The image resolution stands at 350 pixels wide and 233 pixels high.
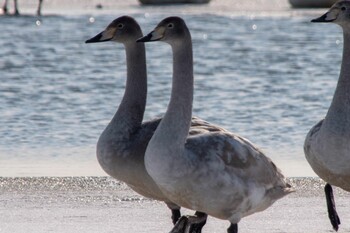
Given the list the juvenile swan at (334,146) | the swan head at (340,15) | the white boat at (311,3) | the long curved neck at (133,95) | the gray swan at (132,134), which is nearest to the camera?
the gray swan at (132,134)

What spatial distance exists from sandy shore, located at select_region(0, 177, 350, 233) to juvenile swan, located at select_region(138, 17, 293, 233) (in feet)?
2.65

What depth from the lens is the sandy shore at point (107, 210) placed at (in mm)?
8586

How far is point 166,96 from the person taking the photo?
18.1 m

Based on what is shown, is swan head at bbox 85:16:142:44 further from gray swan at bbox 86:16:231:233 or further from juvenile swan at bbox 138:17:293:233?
juvenile swan at bbox 138:17:293:233

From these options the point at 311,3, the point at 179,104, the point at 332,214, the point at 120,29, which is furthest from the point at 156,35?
the point at 311,3

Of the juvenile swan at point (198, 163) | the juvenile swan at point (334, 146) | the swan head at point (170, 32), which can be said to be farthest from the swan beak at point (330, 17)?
the swan head at point (170, 32)

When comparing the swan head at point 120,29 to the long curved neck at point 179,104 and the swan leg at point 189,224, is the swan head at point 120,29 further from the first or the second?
the swan leg at point 189,224

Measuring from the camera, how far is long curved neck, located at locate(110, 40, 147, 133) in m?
8.54

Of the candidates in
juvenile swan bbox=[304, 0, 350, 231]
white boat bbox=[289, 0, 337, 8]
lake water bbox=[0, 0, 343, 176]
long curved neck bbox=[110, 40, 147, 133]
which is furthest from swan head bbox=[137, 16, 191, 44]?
white boat bbox=[289, 0, 337, 8]

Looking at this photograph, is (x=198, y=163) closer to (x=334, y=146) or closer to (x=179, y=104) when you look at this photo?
(x=179, y=104)

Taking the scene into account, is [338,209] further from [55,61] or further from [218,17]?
[218,17]

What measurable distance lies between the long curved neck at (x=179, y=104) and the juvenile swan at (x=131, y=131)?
0.29 meters

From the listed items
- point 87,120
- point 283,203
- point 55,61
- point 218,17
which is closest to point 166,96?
point 87,120

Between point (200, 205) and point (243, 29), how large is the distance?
27054mm
